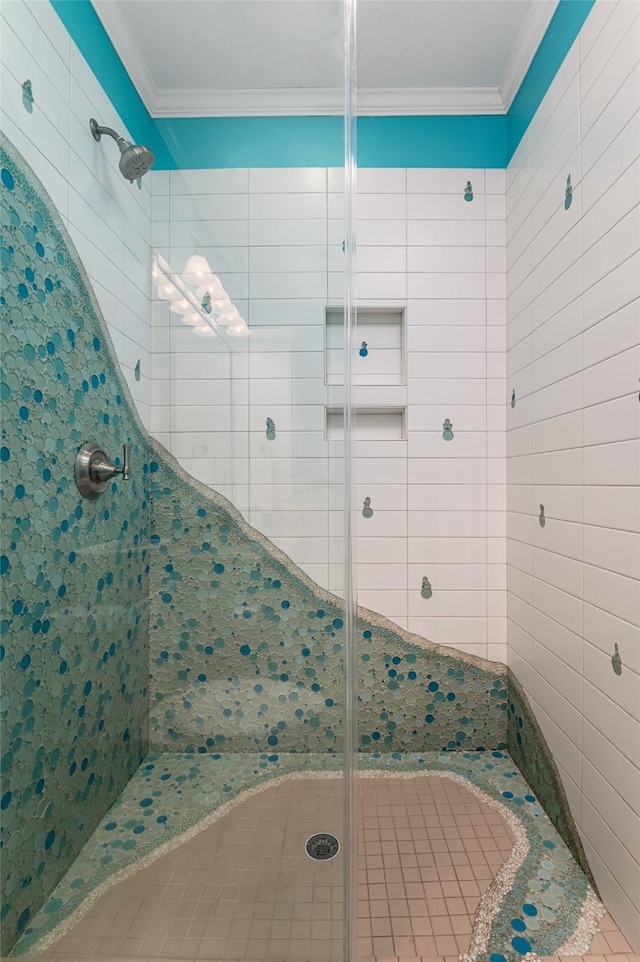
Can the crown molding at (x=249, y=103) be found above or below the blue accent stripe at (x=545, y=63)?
below

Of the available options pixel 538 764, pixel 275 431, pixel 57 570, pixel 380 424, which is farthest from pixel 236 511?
pixel 538 764

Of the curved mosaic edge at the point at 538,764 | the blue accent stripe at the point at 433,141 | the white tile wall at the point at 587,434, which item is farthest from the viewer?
the blue accent stripe at the point at 433,141

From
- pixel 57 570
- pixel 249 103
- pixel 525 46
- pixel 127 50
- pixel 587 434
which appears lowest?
pixel 57 570

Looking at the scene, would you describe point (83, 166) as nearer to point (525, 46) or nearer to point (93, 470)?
point (93, 470)

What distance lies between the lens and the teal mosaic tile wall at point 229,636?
3.26 ft

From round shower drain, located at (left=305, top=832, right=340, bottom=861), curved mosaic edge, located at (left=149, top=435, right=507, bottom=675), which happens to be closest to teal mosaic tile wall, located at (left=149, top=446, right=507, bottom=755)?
curved mosaic edge, located at (left=149, top=435, right=507, bottom=675)

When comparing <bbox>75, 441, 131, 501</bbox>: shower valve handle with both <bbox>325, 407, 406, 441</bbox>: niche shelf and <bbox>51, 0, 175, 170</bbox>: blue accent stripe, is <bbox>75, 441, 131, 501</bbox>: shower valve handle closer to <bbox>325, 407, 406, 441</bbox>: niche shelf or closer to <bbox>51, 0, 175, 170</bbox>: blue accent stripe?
<bbox>51, 0, 175, 170</bbox>: blue accent stripe

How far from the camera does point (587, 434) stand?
4.22ft

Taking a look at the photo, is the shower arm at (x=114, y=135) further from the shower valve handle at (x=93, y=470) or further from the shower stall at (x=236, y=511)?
the shower valve handle at (x=93, y=470)

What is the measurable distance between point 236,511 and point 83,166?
665 mm

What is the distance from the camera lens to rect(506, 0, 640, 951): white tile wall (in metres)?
1.10

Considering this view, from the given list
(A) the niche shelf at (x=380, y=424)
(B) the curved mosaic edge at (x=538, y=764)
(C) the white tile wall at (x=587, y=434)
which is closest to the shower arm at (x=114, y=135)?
(C) the white tile wall at (x=587, y=434)

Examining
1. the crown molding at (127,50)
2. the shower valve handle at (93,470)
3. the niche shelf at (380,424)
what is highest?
the crown molding at (127,50)

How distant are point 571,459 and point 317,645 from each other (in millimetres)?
828
